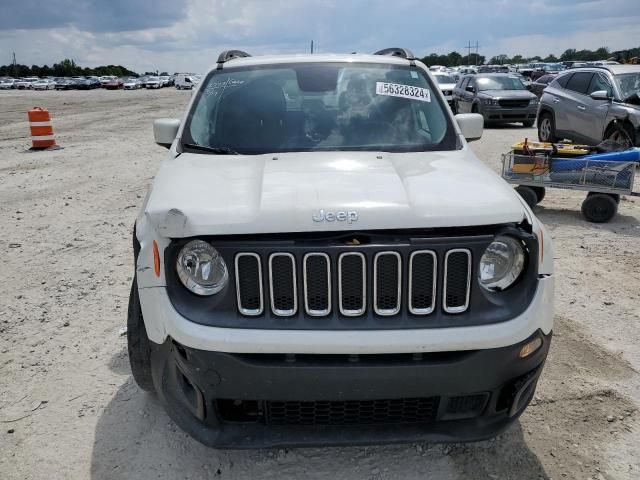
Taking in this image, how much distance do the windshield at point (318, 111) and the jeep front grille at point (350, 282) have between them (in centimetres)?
130

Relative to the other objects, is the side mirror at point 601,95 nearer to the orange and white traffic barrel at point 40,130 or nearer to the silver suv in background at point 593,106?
the silver suv in background at point 593,106

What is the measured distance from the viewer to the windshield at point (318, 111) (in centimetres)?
365

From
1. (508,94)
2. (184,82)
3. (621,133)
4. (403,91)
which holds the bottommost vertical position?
(184,82)

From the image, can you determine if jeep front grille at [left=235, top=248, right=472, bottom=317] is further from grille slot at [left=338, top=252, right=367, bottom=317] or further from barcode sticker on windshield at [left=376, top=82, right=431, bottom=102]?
barcode sticker on windshield at [left=376, top=82, right=431, bottom=102]

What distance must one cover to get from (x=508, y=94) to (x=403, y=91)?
1546cm

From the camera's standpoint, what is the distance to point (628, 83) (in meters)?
11.3

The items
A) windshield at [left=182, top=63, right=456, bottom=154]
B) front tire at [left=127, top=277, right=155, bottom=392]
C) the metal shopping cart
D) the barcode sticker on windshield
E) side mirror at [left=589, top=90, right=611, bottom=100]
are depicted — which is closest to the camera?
front tire at [left=127, top=277, right=155, bottom=392]

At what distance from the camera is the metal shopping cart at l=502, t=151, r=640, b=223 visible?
279 inches

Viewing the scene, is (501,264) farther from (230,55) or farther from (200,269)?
(230,55)

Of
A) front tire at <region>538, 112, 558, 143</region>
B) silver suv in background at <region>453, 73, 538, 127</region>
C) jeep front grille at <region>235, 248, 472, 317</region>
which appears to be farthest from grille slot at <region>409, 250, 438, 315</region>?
silver suv in background at <region>453, 73, 538, 127</region>

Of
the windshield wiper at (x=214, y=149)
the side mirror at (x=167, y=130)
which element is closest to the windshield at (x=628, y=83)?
the side mirror at (x=167, y=130)

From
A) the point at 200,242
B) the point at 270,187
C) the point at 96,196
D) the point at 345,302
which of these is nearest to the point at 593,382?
the point at 345,302

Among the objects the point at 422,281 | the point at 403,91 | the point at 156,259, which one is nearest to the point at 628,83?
the point at 403,91

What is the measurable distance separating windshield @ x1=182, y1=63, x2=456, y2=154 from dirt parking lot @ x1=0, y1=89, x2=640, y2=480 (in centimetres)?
164
